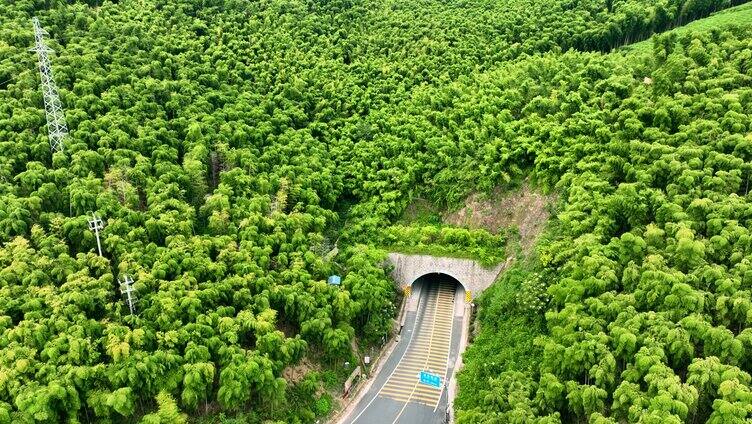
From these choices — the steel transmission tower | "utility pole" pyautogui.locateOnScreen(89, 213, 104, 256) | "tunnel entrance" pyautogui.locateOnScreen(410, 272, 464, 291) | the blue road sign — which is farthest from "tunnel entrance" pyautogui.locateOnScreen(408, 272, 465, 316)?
the steel transmission tower

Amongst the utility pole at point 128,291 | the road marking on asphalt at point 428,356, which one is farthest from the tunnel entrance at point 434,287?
the utility pole at point 128,291

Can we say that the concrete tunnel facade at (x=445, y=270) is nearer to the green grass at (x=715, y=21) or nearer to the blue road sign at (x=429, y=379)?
the blue road sign at (x=429, y=379)

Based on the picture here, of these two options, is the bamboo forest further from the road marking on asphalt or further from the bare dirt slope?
the road marking on asphalt

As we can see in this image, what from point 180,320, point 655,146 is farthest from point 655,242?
point 180,320

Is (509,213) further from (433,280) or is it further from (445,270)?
(433,280)

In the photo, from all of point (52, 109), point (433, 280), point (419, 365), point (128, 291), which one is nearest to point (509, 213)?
point (433, 280)

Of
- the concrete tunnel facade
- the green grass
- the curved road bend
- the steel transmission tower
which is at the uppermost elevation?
the green grass

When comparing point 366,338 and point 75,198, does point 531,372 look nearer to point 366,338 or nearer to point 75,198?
point 366,338
